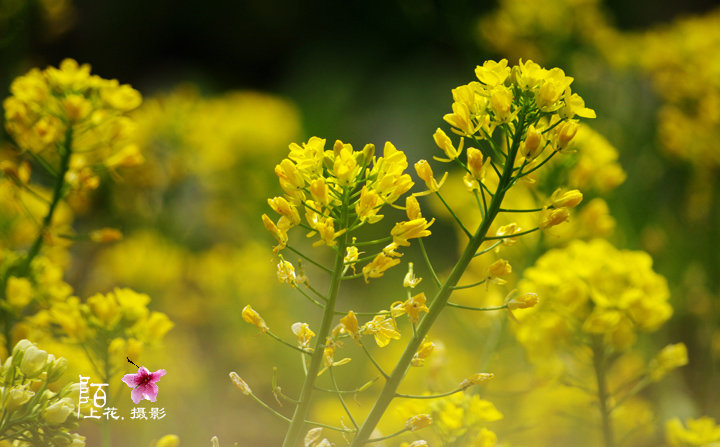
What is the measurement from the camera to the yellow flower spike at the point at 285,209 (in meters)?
0.41

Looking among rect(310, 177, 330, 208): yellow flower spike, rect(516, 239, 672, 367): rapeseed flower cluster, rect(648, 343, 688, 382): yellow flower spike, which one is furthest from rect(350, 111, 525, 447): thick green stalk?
rect(648, 343, 688, 382): yellow flower spike

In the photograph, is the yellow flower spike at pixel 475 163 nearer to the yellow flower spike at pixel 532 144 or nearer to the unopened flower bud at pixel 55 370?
the yellow flower spike at pixel 532 144

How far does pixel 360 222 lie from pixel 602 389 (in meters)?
0.43

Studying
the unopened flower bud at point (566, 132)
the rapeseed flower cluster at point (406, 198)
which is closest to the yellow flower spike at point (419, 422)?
the rapeseed flower cluster at point (406, 198)

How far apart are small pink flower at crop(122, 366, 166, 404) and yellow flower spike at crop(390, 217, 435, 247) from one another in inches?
8.4

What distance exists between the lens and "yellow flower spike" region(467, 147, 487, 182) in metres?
0.42

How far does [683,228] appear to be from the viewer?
4.74ft

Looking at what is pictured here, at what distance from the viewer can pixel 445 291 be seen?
0.42 meters

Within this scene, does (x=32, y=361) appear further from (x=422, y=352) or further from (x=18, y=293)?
(x=422, y=352)

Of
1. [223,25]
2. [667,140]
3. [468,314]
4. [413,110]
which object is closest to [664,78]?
[667,140]

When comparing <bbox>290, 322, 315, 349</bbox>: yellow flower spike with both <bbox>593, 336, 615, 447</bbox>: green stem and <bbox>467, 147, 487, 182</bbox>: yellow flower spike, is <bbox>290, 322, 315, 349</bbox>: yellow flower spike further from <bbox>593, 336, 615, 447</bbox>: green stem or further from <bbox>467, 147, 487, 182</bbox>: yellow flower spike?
<bbox>593, 336, 615, 447</bbox>: green stem

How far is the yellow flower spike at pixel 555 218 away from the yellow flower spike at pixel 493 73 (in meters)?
0.10

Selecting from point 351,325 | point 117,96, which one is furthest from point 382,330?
point 117,96

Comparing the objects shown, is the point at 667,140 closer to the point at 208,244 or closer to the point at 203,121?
the point at 203,121
